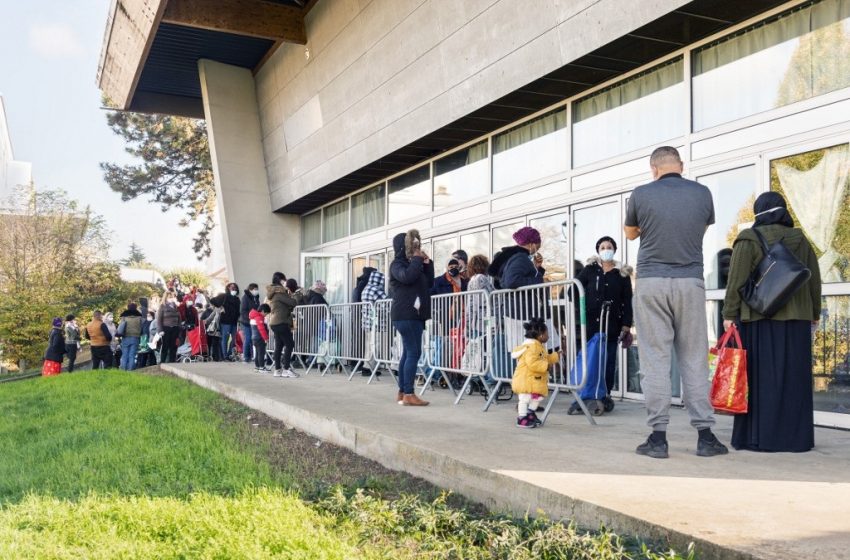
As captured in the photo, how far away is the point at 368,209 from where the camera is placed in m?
17.0

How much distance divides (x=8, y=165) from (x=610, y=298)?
95482 mm

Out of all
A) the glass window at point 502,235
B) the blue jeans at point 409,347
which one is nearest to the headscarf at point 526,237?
the blue jeans at point 409,347

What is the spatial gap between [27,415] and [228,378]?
9.52 feet

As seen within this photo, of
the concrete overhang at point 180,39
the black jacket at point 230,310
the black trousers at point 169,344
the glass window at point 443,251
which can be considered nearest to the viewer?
the glass window at point 443,251

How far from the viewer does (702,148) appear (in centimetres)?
805

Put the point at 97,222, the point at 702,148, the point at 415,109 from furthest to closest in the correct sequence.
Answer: the point at 97,222
the point at 415,109
the point at 702,148

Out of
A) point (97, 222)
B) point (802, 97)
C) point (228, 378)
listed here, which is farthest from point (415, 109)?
point (97, 222)

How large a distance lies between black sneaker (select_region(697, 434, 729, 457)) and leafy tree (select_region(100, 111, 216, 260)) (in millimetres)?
27712

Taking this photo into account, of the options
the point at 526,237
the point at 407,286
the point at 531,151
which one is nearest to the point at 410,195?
the point at 531,151

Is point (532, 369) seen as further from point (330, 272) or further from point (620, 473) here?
point (330, 272)

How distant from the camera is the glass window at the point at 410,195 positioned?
14.4 meters

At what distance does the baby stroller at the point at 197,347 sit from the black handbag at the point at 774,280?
14.7 m

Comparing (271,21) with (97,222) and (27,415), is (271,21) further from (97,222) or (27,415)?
(97,222)

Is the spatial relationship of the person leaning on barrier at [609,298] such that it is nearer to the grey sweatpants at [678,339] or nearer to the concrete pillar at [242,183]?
the grey sweatpants at [678,339]
